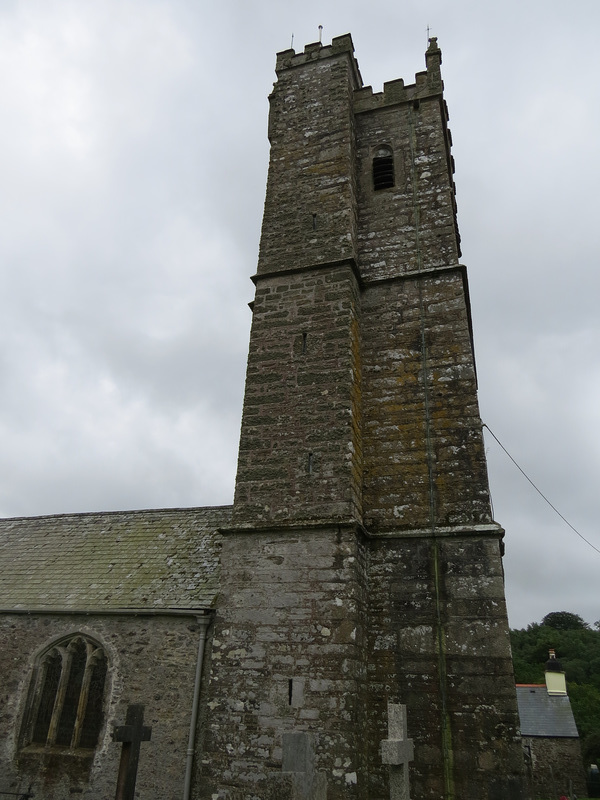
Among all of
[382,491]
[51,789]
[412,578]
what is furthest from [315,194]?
[51,789]

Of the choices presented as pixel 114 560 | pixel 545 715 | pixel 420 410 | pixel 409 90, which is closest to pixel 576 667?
pixel 545 715

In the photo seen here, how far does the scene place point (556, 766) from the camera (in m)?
24.8

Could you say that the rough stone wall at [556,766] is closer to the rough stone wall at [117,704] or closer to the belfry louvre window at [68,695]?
the rough stone wall at [117,704]

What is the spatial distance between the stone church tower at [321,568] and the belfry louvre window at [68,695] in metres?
0.04

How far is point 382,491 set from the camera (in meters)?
8.82

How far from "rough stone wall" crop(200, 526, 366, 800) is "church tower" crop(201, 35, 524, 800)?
0.02 metres

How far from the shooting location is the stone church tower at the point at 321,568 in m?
7.16

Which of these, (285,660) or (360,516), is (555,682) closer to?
(360,516)

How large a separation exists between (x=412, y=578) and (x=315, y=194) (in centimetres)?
725

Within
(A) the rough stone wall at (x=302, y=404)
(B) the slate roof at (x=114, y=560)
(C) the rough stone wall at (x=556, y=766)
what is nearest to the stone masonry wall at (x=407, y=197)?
(A) the rough stone wall at (x=302, y=404)

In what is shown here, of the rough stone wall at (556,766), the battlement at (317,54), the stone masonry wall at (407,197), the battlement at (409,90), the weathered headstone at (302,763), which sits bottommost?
the rough stone wall at (556,766)

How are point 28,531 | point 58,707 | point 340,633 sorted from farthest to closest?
1. point 28,531
2. point 58,707
3. point 340,633

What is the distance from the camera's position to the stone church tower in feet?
23.5

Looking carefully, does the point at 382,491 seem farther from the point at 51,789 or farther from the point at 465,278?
the point at 51,789
